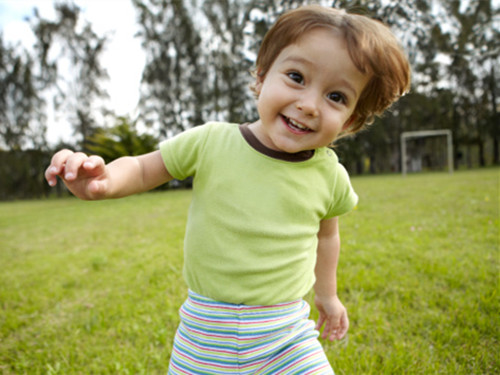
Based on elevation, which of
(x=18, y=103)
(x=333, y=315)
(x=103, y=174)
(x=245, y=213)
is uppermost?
(x=18, y=103)

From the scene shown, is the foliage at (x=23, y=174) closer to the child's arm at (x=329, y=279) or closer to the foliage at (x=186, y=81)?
the foliage at (x=186, y=81)

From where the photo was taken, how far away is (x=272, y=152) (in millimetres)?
1201

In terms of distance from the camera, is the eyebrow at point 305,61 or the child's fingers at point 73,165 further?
the eyebrow at point 305,61

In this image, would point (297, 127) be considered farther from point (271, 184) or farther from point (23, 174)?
point (23, 174)

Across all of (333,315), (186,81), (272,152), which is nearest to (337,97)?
(272,152)

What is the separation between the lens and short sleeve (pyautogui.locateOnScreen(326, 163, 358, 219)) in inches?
51.9

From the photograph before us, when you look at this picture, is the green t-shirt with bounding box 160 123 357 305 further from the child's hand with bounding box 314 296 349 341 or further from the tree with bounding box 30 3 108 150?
the tree with bounding box 30 3 108 150

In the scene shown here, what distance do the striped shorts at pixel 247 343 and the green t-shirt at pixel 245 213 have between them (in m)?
0.04

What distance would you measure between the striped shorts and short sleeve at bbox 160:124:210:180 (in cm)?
44

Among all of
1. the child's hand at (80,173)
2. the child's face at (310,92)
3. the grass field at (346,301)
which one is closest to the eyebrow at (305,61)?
the child's face at (310,92)

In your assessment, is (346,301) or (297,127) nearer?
(297,127)

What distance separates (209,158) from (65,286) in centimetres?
307

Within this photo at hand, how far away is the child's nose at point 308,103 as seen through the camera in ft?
3.55

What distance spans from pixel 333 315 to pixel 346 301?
115cm
